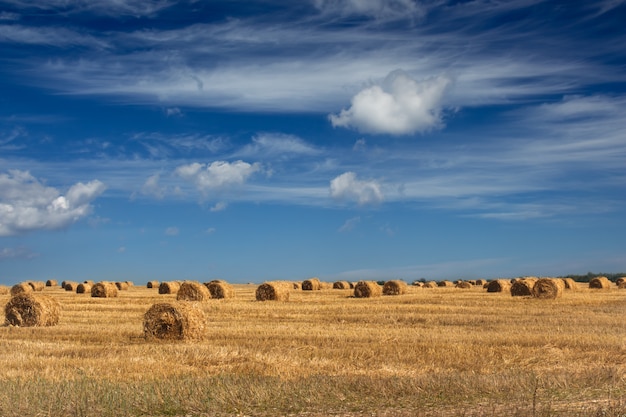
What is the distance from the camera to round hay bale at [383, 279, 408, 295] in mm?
36656

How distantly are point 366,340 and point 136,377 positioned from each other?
6.79 metres

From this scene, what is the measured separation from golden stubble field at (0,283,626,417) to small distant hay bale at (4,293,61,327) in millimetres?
543

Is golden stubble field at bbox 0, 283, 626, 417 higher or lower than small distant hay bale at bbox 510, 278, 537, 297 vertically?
lower

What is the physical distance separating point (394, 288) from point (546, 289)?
8593mm

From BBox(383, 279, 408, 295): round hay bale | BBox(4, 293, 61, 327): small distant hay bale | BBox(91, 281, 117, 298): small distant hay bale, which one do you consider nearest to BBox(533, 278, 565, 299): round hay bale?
BBox(383, 279, 408, 295): round hay bale

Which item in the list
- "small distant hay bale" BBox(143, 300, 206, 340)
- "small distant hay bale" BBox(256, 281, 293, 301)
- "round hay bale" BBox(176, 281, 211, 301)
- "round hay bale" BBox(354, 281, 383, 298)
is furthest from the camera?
"round hay bale" BBox(354, 281, 383, 298)

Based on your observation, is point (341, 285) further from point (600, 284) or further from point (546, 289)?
point (546, 289)

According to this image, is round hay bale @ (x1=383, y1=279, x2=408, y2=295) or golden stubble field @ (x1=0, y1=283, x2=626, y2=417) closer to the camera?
golden stubble field @ (x1=0, y1=283, x2=626, y2=417)

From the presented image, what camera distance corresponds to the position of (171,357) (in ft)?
43.3

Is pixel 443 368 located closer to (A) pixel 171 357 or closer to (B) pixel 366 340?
(B) pixel 366 340

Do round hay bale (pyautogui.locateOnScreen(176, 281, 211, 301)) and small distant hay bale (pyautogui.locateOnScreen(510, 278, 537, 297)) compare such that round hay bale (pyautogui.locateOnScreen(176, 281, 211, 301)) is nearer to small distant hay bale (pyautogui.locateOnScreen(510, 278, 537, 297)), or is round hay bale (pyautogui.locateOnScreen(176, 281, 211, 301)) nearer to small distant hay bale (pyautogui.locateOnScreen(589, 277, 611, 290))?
small distant hay bale (pyautogui.locateOnScreen(510, 278, 537, 297))

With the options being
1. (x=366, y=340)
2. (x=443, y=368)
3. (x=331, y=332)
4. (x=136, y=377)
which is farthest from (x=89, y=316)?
(x=443, y=368)

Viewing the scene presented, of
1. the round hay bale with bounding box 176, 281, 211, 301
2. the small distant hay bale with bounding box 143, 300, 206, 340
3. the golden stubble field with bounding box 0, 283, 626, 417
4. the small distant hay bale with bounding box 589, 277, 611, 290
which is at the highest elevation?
the round hay bale with bounding box 176, 281, 211, 301

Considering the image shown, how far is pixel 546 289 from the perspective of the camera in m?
31.2
